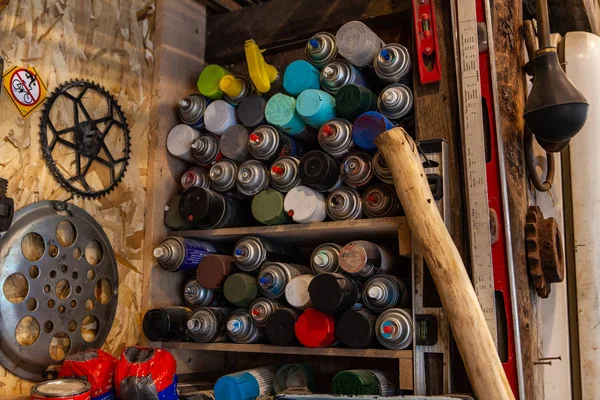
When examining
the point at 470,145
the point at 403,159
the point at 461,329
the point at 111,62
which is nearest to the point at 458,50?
the point at 470,145

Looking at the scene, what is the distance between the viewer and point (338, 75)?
1998 millimetres

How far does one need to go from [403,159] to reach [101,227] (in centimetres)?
113

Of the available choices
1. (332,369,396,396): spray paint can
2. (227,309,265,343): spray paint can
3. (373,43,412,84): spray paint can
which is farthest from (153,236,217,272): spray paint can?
(373,43,412,84): spray paint can

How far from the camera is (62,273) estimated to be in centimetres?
192

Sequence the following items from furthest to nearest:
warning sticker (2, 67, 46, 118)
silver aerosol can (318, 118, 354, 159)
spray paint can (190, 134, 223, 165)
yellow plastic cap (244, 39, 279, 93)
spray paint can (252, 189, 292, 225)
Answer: spray paint can (190, 134, 223, 165) → yellow plastic cap (244, 39, 279, 93) → spray paint can (252, 189, 292, 225) → silver aerosol can (318, 118, 354, 159) → warning sticker (2, 67, 46, 118)

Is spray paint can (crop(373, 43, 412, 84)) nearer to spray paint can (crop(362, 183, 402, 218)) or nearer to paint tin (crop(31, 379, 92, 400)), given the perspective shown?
spray paint can (crop(362, 183, 402, 218))

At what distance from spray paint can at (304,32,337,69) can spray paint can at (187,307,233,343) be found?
0.98 meters

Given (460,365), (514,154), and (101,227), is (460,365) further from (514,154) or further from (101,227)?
(101,227)

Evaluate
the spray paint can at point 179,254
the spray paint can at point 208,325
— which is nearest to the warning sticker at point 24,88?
the spray paint can at point 179,254

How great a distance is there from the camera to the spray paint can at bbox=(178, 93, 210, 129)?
229cm

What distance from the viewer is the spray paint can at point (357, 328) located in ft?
5.81

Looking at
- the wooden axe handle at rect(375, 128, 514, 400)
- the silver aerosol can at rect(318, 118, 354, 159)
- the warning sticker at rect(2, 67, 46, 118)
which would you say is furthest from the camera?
the silver aerosol can at rect(318, 118, 354, 159)

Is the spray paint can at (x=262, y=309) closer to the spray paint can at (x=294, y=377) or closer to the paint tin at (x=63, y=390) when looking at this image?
the spray paint can at (x=294, y=377)

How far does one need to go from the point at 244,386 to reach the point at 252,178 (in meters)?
0.72
